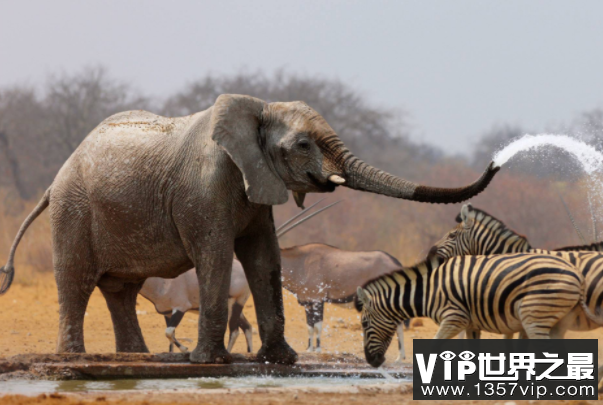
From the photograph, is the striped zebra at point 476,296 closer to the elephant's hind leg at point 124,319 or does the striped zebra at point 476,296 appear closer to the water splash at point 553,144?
the water splash at point 553,144

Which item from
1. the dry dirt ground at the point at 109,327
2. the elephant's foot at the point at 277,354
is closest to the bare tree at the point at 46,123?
the dry dirt ground at the point at 109,327

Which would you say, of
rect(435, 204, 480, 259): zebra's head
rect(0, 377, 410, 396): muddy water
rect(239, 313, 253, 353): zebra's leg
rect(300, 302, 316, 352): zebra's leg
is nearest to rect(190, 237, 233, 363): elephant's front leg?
rect(0, 377, 410, 396): muddy water

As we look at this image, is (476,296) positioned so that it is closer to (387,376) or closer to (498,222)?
(387,376)

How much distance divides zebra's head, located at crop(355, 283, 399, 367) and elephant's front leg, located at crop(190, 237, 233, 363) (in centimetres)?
101

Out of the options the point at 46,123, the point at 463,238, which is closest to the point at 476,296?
the point at 463,238

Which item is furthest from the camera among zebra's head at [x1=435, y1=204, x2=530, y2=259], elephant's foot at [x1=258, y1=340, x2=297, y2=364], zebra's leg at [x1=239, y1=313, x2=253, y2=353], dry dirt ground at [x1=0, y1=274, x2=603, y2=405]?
dry dirt ground at [x1=0, y1=274, x2=603, y2=405]

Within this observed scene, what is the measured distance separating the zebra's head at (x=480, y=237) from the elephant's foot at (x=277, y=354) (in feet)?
5.30

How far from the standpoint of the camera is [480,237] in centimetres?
847

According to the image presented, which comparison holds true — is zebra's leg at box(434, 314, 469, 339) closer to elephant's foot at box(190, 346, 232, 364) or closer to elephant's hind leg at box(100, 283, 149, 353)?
elephant's foot at box(190, 346, 232, 364)

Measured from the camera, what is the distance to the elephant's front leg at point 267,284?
755 centimetres

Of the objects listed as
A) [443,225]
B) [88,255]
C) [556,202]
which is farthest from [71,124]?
[88,255]

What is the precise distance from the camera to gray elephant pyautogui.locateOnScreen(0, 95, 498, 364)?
6.95 meters

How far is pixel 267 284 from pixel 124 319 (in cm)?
153

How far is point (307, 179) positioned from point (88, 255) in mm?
2047
